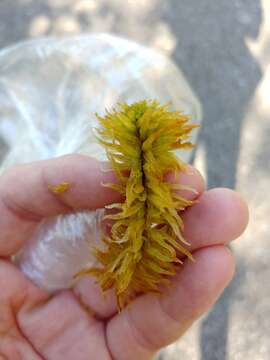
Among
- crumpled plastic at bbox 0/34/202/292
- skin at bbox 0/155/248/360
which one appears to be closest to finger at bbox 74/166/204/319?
skin at bbox 0/155/248/360

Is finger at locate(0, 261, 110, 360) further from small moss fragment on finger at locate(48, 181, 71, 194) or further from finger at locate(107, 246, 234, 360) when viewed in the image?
small moss fragment on finger at locate(48, 181, 71, 194)

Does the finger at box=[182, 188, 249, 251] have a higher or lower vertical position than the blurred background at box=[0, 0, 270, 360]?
higher

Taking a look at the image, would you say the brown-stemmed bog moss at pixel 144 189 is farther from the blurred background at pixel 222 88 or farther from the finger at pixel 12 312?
the blurred background at pixel 222 88

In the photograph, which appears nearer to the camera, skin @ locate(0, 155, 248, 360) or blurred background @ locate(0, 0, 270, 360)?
skin @ locate(0, 155, 248, 360)

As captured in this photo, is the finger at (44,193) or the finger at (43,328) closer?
the finger at (44,193)

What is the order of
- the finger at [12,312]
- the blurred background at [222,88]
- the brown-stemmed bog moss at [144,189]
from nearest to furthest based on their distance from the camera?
the brown-stemmed bog moss at [144,189]
the finger at [12,312]
the blurred background at [222,88]

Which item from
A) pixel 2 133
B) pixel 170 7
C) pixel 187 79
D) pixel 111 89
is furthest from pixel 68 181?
pixel 170 7

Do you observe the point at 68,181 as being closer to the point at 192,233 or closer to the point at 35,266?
the point at 192,233

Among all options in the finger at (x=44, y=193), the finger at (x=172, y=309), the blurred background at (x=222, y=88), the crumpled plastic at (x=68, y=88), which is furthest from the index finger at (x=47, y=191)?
the blurred background at (x=222, y=88)
